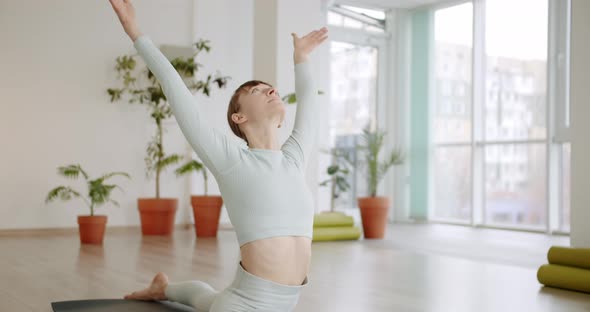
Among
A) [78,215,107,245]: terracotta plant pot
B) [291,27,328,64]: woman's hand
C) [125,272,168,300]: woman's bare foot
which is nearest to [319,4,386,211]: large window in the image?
[78,215,107,245]: terracotta plant pot

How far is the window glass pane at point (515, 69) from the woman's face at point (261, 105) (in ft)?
21.4

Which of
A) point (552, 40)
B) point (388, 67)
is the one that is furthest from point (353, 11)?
point (552, 40)

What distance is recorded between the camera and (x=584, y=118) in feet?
16.3

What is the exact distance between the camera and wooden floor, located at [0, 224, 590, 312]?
3246 mm

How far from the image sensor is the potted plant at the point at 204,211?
673 cm

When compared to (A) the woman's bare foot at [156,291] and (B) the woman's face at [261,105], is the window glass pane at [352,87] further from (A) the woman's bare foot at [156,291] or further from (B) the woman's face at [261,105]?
(B) the woman's face at [261,105]

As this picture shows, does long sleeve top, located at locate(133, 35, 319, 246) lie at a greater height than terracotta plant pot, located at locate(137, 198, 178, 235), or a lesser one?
greater

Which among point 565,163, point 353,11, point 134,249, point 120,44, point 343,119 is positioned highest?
point 353,11

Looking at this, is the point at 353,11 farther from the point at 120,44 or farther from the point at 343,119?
the point at 120,44

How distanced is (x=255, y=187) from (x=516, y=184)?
22.6 feet

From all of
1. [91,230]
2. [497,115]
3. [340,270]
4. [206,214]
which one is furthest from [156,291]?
[497,115]

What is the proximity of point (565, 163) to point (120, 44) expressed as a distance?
546 centimetres

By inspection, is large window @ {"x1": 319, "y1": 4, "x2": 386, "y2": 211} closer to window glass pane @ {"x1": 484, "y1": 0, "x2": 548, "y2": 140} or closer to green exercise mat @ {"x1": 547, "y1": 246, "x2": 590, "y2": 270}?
window glass pane @ {"x1": 484, "y1": 0, "x2": 548, "y2": 140}

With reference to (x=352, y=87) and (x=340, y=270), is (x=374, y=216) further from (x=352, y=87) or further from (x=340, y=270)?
(x=352, y=87)
